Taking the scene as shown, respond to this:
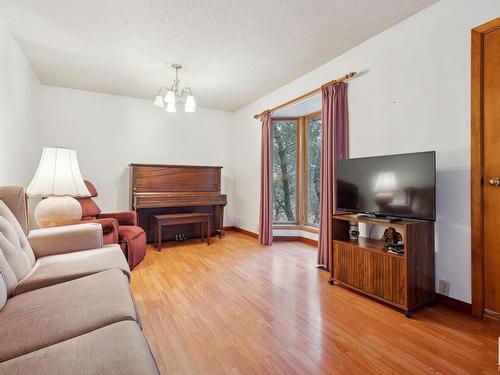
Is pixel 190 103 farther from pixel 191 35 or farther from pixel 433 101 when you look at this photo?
pixel 433 101

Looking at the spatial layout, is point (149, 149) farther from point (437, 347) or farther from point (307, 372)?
point (437, 347)

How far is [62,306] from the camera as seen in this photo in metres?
1.15

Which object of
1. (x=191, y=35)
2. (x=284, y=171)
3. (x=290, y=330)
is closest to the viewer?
(x=290, y=330)

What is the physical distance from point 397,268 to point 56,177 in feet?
9.62

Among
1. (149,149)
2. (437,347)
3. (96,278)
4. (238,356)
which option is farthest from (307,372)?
(149,149)

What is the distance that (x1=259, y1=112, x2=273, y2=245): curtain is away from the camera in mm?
4121

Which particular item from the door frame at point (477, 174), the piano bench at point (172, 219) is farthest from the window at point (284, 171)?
the door frame at point (477, 174)

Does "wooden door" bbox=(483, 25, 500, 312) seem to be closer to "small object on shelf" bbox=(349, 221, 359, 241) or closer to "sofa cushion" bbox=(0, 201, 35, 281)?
"small object on shelf" bbox=(349, 221, 359, 241)

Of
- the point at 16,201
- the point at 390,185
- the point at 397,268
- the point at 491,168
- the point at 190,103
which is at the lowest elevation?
the point at 397,268

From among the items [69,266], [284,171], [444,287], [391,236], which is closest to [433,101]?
[391,236]

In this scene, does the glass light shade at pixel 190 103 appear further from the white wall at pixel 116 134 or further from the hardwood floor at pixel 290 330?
the hardwood floor at pixel 290 330

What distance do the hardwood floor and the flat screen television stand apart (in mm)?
792

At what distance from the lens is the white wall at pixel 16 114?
2.46m

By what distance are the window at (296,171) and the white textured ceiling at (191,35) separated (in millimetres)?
951
